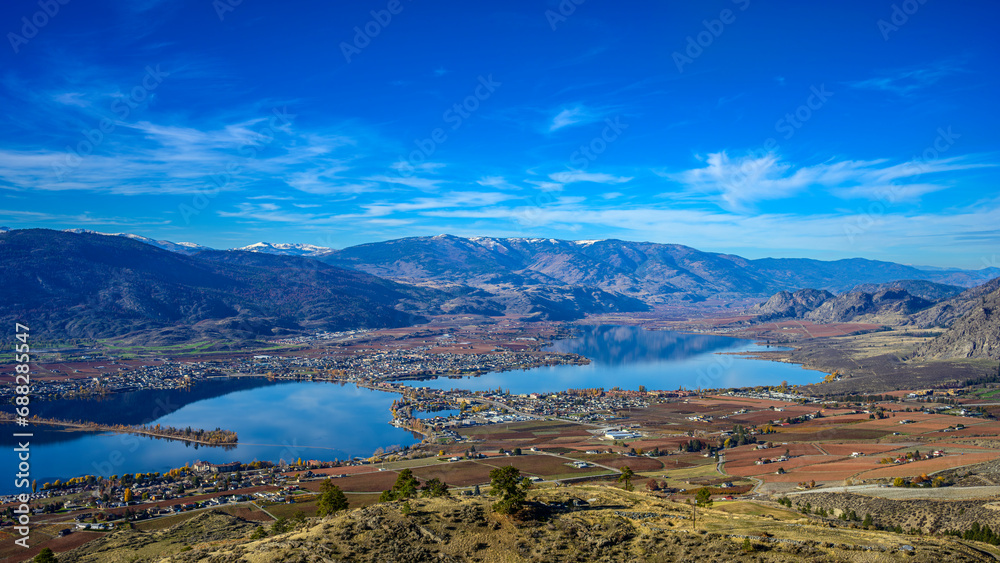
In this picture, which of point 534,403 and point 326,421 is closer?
point 326,421

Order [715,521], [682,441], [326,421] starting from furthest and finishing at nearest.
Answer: [326,421] → [682,441] → [715,521]

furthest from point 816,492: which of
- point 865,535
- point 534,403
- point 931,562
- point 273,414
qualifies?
point 273,414

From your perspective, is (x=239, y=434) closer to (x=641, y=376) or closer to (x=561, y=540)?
(x=561, y=540)

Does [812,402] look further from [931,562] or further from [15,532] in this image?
[15,532]

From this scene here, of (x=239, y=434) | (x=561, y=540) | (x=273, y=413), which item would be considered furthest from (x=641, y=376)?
(x=561, y=540)

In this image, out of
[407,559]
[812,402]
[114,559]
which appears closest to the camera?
[407,559]

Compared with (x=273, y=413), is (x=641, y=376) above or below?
below

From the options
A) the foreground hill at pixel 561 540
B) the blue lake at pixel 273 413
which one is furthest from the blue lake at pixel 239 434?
the foreground hill at pixel 561 540
